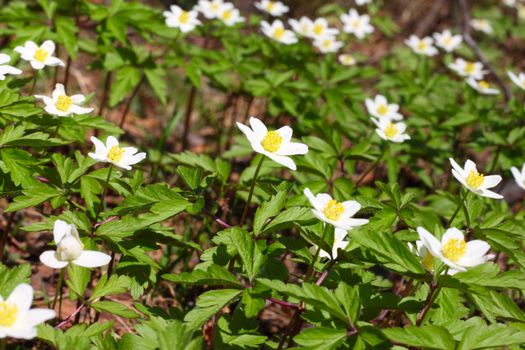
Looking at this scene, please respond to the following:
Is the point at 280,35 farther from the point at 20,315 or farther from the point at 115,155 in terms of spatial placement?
the point at 20,315

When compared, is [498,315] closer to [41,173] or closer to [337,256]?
[337,256]

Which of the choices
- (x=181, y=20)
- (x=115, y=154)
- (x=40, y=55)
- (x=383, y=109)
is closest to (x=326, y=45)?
(x=383, y=109)

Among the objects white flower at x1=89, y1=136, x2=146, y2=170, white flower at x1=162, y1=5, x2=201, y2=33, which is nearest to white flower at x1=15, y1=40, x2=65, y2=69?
white flower at x1=89, y1=136, x2=146, y2=170

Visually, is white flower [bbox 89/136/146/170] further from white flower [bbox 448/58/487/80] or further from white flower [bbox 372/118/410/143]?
white flower [bbox 448/58/487/80]

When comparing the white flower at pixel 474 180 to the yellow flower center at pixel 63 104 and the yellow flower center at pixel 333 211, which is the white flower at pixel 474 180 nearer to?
the yellow flower center at pixel 333 211

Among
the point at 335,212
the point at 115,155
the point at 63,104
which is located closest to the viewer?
the point at 335,212

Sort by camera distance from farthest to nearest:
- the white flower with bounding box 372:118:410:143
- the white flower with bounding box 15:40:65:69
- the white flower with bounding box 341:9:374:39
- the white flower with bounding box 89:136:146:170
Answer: the white flower with bounding box 341:9:374:39 → the white flower with bounding box 372:118:410:143 → the white flower with bounding box 15:40:65:69 → the white flower with bounding box 89:136:146:170

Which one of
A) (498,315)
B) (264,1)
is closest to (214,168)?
(498,315)

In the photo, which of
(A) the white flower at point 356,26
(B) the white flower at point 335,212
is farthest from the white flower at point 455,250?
(A) the white flower at point 356,26
